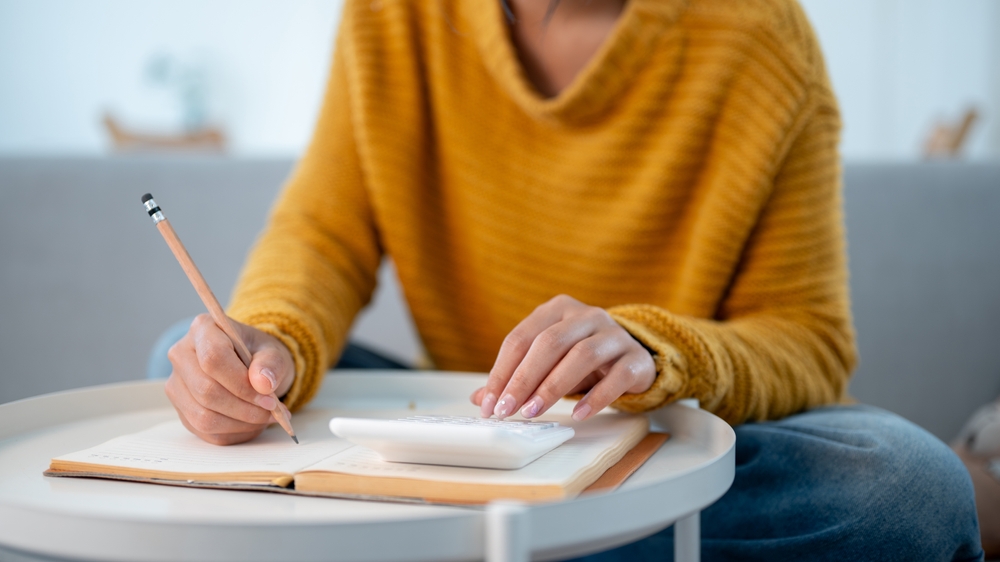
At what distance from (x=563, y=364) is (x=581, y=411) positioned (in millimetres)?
29

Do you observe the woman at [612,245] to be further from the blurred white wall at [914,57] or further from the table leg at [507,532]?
the blurred white wall at [914,57]

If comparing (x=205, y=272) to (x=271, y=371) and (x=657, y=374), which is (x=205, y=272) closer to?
(x=271, y=371)

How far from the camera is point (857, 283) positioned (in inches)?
48.6

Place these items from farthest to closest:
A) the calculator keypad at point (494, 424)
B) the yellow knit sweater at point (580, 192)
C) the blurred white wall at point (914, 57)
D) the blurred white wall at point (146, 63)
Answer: the blurred white wall at point (914, 57), the blurred white wall at point (146, 63), the yellow knit sweater at point (580, 192), the calculator keypad at point (494, 424)

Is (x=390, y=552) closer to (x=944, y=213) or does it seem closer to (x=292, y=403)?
(x=292, y=403)

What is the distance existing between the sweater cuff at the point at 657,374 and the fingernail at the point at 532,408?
8cm

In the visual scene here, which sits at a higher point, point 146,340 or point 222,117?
point 222,117

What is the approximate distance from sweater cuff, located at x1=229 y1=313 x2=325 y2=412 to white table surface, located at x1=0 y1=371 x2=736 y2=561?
148 millimetres

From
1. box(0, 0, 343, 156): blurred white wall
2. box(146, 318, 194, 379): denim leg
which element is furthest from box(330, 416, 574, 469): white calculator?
box(0, 0, 343, 156): blurred white wall

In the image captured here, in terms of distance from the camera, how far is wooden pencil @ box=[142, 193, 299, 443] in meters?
0.48

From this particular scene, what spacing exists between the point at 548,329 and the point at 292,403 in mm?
219

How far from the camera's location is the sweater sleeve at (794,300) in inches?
25.2

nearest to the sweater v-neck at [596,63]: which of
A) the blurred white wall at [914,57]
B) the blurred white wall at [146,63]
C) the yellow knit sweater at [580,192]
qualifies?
the yellow knit sweater at [580,192]

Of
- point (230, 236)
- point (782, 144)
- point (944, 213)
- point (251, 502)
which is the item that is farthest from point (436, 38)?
point (944, 213)
